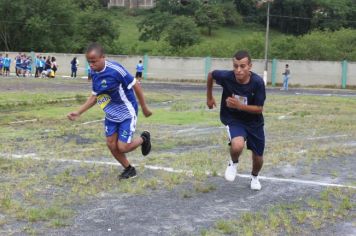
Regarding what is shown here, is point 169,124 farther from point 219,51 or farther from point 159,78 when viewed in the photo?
point 219,51

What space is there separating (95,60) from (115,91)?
19.0 inches

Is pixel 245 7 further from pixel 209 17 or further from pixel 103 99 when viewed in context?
pixel 103 99

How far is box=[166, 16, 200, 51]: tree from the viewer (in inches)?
2534

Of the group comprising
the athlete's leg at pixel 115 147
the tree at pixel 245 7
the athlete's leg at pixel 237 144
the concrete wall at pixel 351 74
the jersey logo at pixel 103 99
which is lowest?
the concrete wall at pixel 351 74

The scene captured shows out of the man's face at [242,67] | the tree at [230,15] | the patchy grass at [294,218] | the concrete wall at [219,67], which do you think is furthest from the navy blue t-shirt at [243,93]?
the tree at [230,15]

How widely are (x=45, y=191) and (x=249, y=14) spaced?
112591 mm

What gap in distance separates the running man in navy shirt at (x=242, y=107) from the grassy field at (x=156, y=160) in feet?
2.03

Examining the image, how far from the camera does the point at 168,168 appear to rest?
8641mm

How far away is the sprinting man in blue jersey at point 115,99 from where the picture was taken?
7625 mm

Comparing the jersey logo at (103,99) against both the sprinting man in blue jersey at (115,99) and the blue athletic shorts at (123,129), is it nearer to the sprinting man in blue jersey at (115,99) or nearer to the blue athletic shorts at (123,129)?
the sprinting man in blue jersey at (115,99)

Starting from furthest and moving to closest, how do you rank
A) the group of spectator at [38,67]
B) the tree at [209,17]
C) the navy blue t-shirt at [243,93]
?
the tree at [209,17]
the group of spectator at [38,67]
the navy blue t-shirt at [243,93]

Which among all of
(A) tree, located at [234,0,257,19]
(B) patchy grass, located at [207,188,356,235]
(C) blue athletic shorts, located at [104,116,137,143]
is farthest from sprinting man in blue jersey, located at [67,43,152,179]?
(A) tree, located at [234,0,257,19]

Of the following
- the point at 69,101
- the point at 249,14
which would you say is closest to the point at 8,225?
the point at 69,101

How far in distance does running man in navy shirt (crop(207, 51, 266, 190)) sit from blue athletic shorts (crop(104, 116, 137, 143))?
45.9 inches
